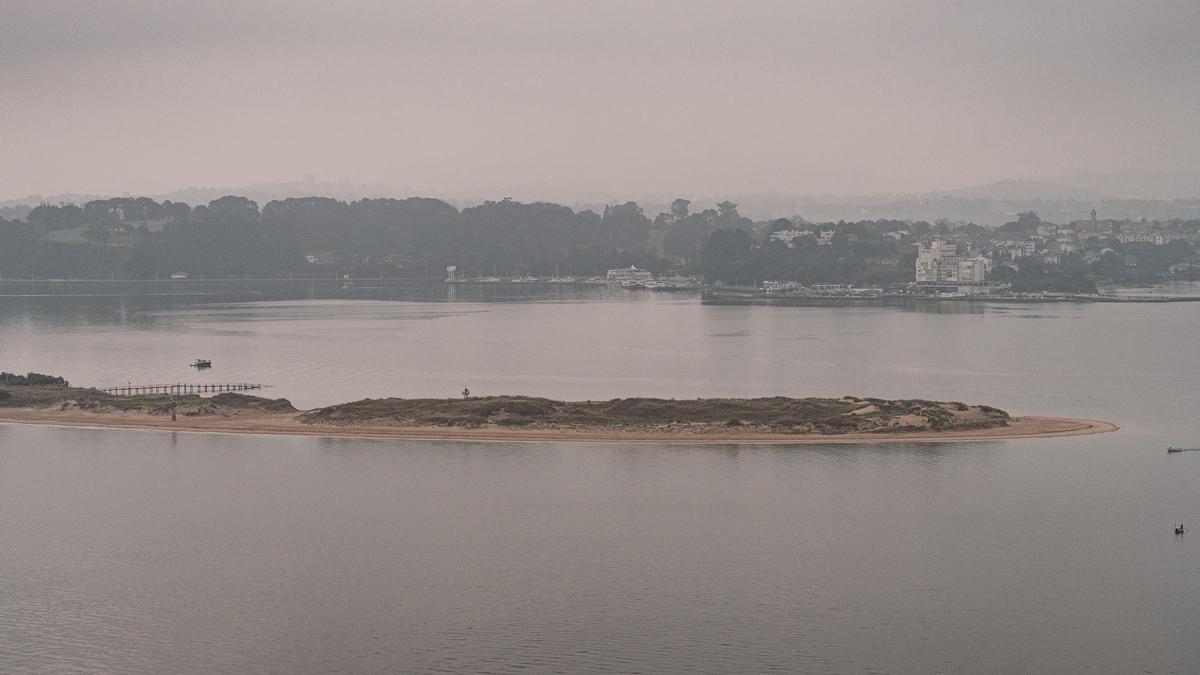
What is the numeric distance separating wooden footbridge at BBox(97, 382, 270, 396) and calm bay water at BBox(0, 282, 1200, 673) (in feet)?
5.73

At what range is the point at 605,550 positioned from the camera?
2289cm

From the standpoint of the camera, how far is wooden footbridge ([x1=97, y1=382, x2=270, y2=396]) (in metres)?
44.5

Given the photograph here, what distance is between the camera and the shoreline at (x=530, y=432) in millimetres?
34625

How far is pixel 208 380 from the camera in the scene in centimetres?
4947

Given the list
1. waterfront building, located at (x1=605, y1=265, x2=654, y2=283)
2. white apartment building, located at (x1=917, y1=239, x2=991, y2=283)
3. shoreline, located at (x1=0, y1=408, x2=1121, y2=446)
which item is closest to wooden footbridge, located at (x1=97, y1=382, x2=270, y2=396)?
shoreline, located at (x1=0, y1=408, x2=1121, y2=446)

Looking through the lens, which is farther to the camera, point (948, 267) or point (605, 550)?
point (948, 267)

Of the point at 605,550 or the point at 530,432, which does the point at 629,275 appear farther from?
the point at 605,550

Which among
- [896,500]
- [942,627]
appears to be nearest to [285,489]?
[896,500]

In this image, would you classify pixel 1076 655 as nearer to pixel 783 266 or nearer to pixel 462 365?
pixel 462 365

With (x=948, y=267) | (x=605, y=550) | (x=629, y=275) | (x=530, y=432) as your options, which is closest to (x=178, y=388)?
(x=530, y=432)

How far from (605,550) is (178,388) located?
27.8 m

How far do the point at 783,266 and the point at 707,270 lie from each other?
1185 centimetres

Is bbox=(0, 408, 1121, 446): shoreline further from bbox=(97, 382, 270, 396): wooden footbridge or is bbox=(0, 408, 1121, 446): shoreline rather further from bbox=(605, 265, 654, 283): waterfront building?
bbox=(605, 265, 654, 283): waterfront building

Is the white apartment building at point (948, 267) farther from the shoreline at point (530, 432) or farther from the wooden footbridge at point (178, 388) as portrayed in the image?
the wooden footbridge at point (178, 388)
